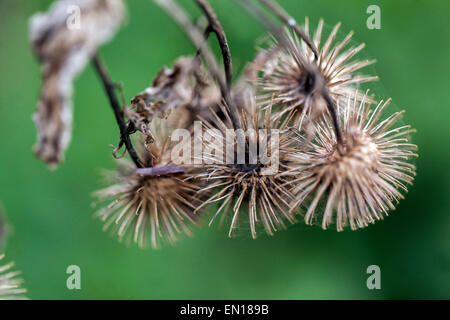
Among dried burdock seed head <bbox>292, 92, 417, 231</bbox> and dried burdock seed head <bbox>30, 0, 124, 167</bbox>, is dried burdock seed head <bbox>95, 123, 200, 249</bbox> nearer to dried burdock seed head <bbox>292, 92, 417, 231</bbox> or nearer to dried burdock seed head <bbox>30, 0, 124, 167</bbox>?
dried burdock seed head <bbox>292, 92, 417, 231</bbox>

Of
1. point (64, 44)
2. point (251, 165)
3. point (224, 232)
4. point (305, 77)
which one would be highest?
point (305, 77)

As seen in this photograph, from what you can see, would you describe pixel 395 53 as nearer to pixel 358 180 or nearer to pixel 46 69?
pixel 358 180

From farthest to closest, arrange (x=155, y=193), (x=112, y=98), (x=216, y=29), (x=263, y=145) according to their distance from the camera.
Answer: (x=155, y=193) < (x=263, y=145) < (x=216, y=29) < (x=112, y=98)

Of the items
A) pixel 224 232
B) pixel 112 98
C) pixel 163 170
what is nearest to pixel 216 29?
pixel 112 98

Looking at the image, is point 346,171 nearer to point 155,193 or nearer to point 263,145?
point 263,145

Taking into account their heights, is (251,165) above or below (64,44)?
below

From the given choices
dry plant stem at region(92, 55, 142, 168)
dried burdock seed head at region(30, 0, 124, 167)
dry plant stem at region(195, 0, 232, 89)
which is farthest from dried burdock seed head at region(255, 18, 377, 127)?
dried burdock seed head at region(30, 0, 124, 167)

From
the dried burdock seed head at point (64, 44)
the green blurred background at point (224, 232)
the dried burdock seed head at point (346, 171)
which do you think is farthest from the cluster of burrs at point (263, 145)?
the green blurred background at point (224, 232)
